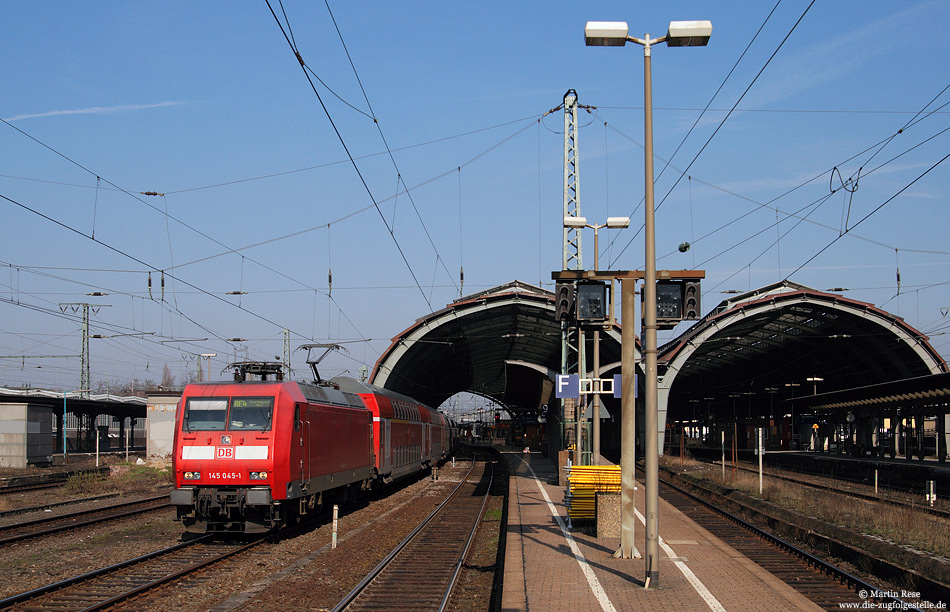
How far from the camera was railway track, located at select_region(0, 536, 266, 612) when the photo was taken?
426 inches

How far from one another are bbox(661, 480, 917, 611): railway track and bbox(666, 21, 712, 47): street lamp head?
7998 millimetres

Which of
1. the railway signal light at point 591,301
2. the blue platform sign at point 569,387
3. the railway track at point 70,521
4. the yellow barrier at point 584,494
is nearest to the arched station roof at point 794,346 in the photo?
the blue platform sign at point 569,387

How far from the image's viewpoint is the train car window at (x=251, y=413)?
1659 cm

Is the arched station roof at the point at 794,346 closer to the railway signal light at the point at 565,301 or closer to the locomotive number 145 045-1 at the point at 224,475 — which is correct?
the railway signal light at the point at 565,301

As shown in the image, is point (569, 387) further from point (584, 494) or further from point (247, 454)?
point (247, 454)

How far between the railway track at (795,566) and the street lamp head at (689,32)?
800cm

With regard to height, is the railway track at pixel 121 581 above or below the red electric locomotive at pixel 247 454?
below

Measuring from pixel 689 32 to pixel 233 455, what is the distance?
1155 centimetres

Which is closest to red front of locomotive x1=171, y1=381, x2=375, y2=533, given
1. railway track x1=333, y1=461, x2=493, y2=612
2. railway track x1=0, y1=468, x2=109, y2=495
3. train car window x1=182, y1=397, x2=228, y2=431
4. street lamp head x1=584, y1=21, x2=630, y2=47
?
train car window x1=182, y1=397, x2=228, y2=431

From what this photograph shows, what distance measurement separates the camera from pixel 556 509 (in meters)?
21.8

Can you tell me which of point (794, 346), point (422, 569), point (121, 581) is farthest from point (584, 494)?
point (794, 346)

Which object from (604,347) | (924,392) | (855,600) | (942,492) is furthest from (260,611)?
(604,347)

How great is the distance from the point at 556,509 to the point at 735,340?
3262 cm

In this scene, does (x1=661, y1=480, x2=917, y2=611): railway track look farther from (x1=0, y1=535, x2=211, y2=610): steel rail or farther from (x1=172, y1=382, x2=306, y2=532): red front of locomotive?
(x1=0, y1=535, x2=211, y2=610): steel rail
